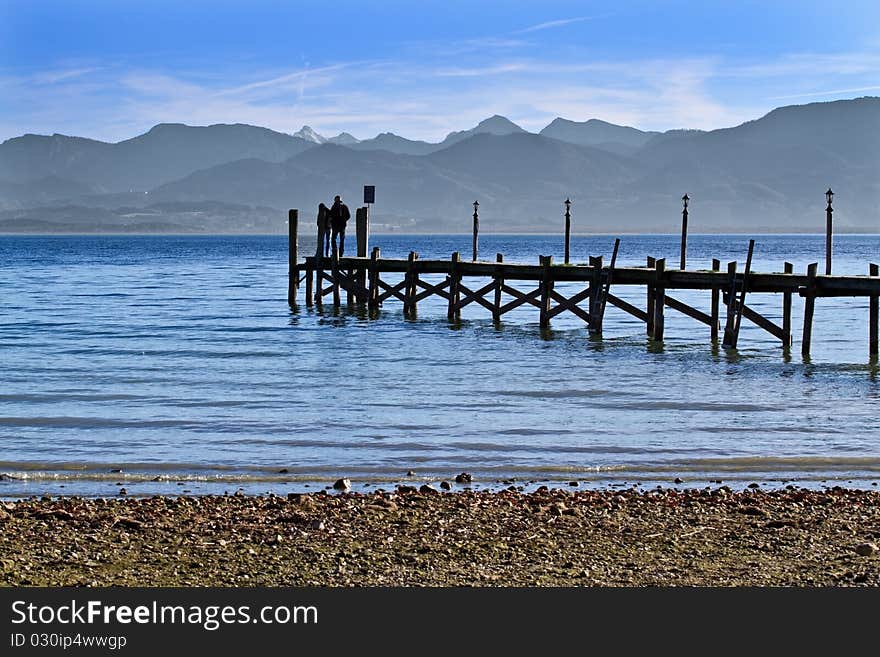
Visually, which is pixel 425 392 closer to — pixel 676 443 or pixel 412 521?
pixel 676 443

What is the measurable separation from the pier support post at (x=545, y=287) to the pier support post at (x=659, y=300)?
375cm

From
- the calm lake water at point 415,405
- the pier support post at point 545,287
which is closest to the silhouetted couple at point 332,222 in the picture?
the calm lake water at point 415,405

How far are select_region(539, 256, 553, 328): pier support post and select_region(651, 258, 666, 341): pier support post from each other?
375 cm

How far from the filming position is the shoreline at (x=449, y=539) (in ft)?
32.2

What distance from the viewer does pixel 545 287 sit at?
3816 cm

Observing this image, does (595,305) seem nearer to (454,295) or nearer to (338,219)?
(454,295)

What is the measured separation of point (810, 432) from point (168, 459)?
9.34 m

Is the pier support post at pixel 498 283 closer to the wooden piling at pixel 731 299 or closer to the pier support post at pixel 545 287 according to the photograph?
the pier support post at pixel 545 287

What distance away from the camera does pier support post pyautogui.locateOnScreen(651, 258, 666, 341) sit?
33188 mm

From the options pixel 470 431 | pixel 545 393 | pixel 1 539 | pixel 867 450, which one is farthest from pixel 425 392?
pixel 1 539

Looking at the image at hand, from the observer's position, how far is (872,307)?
1190 inches
